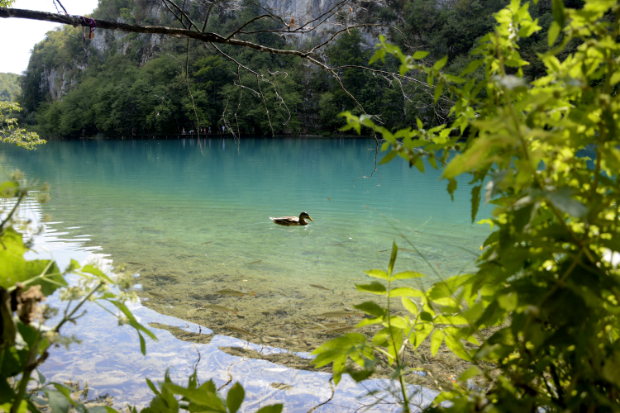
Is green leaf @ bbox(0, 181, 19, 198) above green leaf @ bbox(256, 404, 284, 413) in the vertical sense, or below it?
above

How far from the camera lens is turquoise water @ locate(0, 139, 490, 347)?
4836 mm

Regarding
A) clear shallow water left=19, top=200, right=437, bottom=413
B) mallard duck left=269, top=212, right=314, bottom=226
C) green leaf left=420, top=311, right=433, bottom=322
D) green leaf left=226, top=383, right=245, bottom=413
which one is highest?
green leaf left=420, top=311, right=433, bottom=322

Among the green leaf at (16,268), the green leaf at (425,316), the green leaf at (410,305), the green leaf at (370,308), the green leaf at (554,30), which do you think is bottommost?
the green leaf at (410,305)

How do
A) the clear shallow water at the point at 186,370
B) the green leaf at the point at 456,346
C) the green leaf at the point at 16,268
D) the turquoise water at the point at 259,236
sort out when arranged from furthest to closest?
the turquoise water at the point at 259,236 → the clear shallow water at the point at 186,370 → the green leaf at the point at 456,346 → the green leaf at the point at 16,268

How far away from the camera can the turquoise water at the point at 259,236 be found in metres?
4.84

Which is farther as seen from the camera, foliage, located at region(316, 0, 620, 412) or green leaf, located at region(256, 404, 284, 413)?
green leaf, located at region(256, 404, 284, 413)

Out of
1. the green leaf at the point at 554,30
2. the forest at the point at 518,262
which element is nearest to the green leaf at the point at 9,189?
the forest at the point at 518,262

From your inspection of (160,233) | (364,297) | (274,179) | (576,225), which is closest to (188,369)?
(364,297)

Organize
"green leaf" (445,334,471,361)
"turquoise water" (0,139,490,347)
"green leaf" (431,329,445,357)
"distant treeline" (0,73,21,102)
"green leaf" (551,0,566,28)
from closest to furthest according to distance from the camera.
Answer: "green leaf" (551,0,566,28) < "green leaf" (445,334,471,361) < "green leaf" (431,329,445,357) < "turquoise water" (0,139,490,347) < "distant treeline" (0,73,21,102)

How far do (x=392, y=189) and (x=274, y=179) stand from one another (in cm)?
545

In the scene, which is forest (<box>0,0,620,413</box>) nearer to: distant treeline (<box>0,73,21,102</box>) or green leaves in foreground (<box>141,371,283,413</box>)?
green leaves in foreground (<box>141,371,283,413</box>)

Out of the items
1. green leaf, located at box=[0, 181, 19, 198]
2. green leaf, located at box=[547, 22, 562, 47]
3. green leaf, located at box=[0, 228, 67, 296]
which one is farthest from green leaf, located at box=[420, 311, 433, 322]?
green leaf, located at box=[0, 181, 19, 198]

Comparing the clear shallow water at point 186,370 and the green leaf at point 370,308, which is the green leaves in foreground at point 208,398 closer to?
the green leaf at point 370,308

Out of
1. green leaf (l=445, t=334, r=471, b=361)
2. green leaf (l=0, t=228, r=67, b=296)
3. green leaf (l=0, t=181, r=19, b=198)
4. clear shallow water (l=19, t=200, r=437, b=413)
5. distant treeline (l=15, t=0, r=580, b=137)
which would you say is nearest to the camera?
green leaf (l=0, t=181, r=19, b=198)
